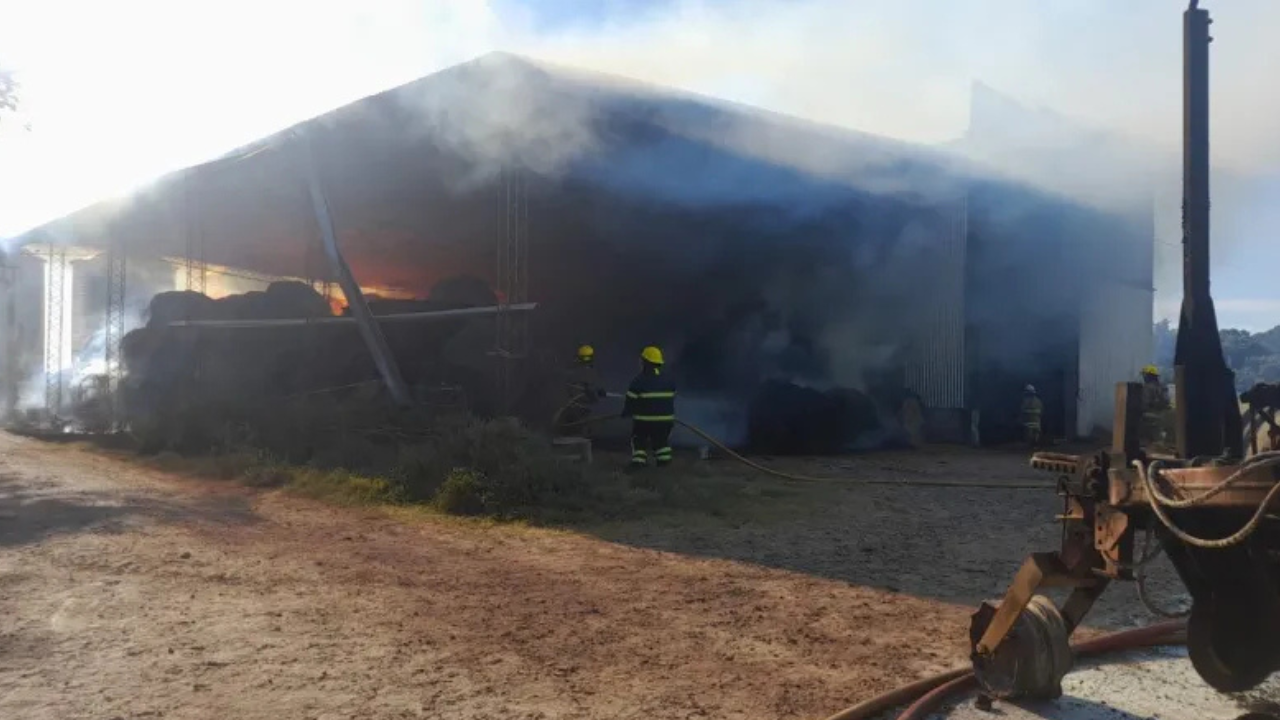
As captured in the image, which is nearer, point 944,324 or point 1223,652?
point 1223,652

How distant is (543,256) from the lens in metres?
17.8

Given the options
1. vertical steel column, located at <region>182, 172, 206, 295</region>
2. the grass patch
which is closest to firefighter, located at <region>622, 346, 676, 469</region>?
the grass patch

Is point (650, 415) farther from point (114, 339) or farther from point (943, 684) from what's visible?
point (114, 339)

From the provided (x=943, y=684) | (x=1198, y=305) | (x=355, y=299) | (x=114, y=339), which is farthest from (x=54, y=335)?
(x=1198, y=305)

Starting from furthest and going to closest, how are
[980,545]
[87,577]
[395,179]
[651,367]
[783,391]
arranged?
[395,179]
[783,391]
[651,367]
[980,545]
[87,577]

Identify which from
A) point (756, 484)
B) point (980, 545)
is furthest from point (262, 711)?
point (756, 484)

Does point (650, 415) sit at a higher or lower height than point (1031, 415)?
higher

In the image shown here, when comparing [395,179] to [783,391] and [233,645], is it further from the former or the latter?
[233,645]

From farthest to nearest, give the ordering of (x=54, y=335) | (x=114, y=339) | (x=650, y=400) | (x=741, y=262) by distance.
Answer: (x=54, y=335) < (x=114, y=339) < (x=741, y=262) < (x=650, y=400)

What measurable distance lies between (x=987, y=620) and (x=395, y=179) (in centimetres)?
1491

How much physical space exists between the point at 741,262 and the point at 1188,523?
1454 cm

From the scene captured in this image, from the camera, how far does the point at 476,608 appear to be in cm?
537

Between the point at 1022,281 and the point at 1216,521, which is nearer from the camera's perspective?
the point at 1216,521

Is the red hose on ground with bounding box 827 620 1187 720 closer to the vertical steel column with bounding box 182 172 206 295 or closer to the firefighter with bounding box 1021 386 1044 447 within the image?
the firefighter with bounding box 1021 386 1044 447
